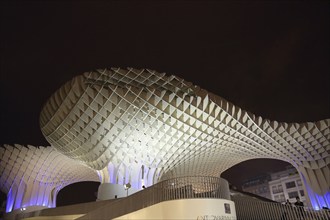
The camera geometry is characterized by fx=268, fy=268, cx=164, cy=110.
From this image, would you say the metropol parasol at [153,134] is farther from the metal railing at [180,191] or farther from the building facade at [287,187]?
the building facade at [287,187]

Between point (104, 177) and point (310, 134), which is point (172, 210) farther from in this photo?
point (310, 134)

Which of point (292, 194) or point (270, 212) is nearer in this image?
point (270, 212)

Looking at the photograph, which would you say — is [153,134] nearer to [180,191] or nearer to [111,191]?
[111,191]

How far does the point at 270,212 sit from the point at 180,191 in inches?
212

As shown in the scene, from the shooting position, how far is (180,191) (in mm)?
12016

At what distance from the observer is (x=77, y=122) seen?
82.4 feet

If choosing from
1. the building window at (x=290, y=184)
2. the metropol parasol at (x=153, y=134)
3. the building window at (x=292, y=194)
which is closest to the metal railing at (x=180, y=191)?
the metropol parasol at (x=153, y=134)

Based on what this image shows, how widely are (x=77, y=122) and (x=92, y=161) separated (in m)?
6.67

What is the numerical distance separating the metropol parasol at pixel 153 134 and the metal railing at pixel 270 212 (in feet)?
38.9

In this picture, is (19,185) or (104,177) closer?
(104,177)

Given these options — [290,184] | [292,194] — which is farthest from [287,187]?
[292,194]

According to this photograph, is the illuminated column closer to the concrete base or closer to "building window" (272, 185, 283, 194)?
the concrete base

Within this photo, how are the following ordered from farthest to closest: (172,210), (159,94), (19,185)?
(19,185)
(159,94)
(172,210)

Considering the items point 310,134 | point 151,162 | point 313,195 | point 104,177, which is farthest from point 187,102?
point 313,195
